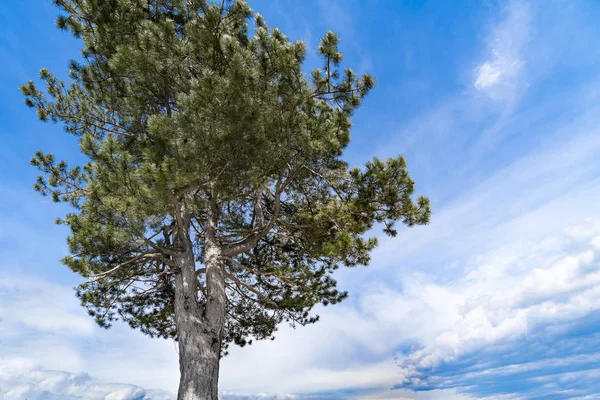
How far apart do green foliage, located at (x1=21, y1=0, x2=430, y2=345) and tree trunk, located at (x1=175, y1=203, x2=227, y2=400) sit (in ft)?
1.48

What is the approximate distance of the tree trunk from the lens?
18.9ft

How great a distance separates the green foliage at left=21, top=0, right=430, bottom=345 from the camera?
217 inches

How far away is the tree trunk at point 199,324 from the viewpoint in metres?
5.77

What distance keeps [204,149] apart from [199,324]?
2992 millimetres

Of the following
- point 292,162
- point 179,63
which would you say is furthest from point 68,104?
point 292,162

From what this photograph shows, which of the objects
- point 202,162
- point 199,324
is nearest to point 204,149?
point 202,162

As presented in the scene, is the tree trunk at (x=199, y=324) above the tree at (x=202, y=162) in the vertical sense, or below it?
below

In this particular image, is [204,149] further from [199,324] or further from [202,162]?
[199,324]

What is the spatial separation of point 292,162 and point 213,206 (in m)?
2.01

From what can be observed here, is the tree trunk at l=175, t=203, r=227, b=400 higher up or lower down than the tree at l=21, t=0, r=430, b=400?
lower down

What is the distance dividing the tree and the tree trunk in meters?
0.02

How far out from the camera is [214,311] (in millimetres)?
6676

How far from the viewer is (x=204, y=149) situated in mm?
5762

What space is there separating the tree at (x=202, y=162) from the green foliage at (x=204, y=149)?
0.08 ft
